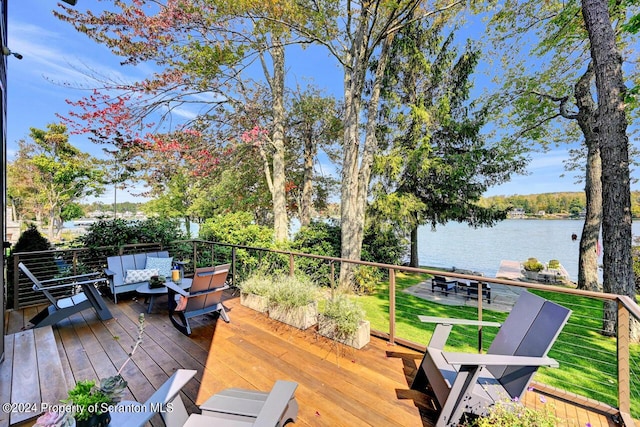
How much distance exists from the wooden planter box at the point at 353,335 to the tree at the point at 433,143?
7683 millimetres

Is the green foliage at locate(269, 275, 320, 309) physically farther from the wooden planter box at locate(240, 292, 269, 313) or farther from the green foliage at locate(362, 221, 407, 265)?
the green foliage at locate(362, 221, 407, 265)

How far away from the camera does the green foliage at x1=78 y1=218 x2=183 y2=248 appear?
6.38 m

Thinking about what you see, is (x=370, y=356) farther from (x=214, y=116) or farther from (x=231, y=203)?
(x=231, y=203)

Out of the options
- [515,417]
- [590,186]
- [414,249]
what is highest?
[590,186]

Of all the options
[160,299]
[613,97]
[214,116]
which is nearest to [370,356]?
A: [160,299]

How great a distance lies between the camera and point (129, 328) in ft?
13.2

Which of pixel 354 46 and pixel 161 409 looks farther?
pixel 354 46

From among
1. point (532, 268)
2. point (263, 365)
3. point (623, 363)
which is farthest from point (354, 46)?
point (532, 268)

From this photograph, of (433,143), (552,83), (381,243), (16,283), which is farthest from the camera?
(433,143)

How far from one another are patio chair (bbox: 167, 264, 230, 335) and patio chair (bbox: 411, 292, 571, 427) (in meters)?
2.94

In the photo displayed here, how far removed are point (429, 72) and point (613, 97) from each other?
25.1ft

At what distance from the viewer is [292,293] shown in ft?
13.8

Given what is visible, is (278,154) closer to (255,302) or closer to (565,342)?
(255,302)

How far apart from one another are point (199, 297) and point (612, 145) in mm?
7231
